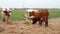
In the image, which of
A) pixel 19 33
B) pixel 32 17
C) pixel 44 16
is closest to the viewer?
pixel 19 33

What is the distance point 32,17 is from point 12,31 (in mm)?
4464

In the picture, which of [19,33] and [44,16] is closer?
[19,33]

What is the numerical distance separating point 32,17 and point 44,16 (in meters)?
1.32

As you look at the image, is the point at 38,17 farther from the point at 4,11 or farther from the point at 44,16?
the point at 4,11

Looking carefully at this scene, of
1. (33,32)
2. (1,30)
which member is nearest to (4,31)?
(1,30)

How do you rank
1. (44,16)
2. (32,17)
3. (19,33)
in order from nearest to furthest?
(19,33) < (44,16) < (32,17)

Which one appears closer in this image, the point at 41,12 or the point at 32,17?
the point at 41,12

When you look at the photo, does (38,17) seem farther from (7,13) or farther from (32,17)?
(7,13)

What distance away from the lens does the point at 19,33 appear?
9.37 metres

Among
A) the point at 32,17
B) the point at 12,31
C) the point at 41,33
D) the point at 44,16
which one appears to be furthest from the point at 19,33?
the point at 32,17

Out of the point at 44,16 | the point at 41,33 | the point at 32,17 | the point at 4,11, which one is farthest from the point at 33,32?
the point at 4,11

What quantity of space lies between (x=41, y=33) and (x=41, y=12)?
134 inches

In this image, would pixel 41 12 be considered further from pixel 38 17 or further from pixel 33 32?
pixel 33 32

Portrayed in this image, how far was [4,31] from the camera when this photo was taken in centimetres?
971
